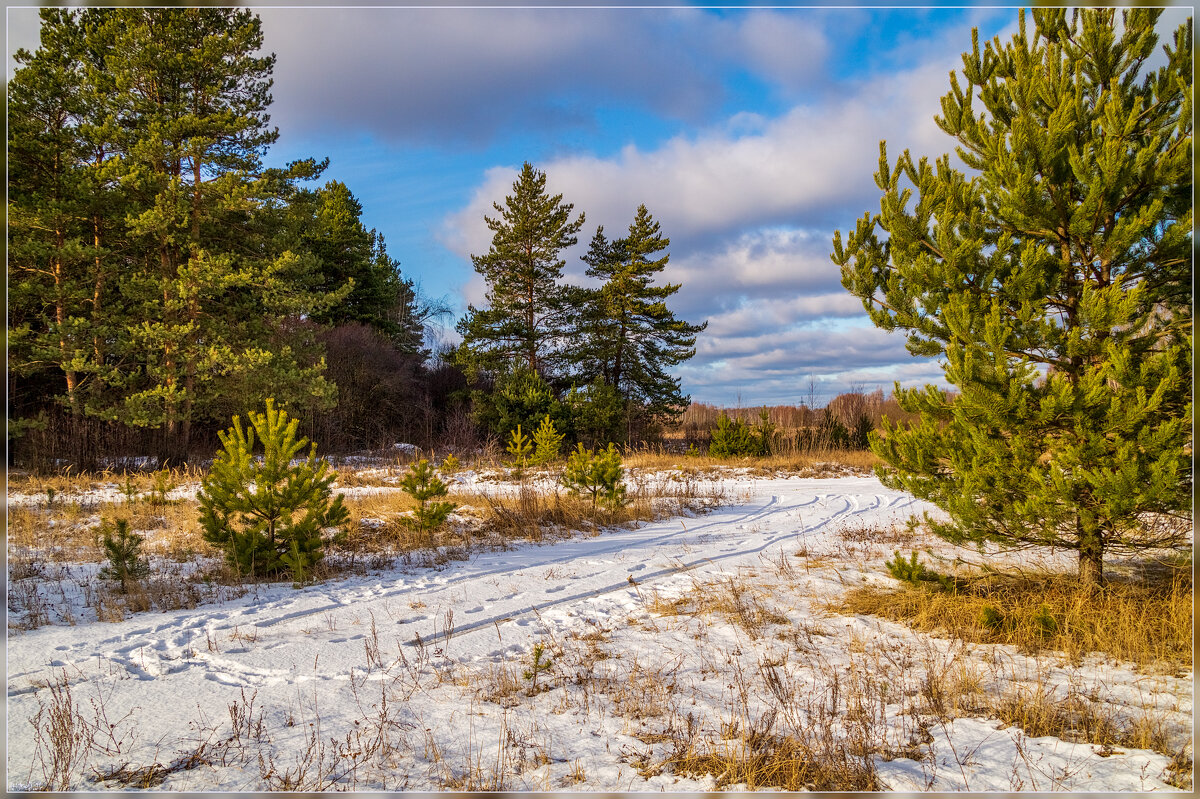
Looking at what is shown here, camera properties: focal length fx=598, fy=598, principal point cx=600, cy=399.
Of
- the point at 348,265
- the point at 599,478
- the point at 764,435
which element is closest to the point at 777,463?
the point at 764,435

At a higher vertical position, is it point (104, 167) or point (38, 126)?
point (38, 126)

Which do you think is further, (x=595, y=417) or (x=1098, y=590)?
(x=595, y=417)

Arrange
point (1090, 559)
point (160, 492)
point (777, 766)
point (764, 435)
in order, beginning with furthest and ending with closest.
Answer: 1. point (764, 435)
2. point (160, 492)
3. point (1090, 559)
4. point (777, 766)

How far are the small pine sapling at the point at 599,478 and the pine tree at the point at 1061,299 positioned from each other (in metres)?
5.42

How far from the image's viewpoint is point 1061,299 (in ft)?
17.0

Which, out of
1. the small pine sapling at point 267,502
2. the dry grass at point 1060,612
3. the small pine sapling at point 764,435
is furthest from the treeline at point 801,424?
the small pine sapling at point 267,502

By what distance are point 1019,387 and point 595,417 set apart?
60.2ft

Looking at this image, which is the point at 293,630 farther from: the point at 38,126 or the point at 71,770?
the point at 38,126

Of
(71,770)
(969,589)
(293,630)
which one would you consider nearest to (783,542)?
(969,589)

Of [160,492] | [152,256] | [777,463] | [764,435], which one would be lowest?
[777,463]

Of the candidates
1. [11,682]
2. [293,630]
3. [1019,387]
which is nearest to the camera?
[11,682]

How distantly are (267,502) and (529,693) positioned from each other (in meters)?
3.79

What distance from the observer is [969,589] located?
5590 millimetres

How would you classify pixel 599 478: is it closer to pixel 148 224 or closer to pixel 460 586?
pixel 460 586
